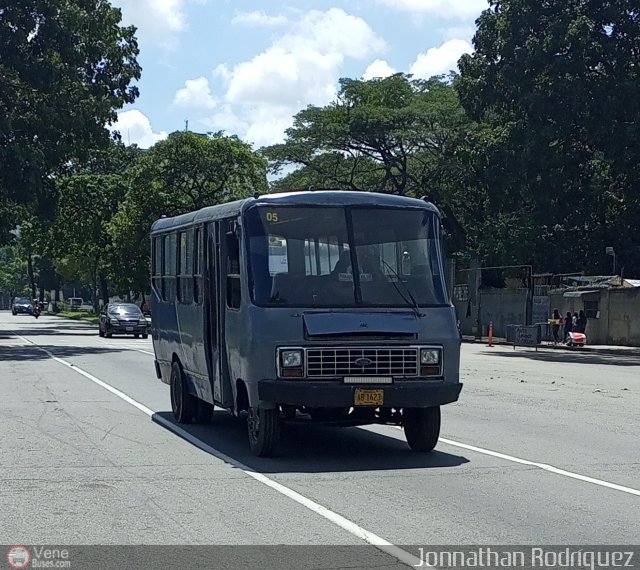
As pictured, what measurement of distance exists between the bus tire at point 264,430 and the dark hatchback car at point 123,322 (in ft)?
119

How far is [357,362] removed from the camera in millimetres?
11156

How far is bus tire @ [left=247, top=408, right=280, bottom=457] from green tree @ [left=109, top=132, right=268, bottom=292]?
4877cm

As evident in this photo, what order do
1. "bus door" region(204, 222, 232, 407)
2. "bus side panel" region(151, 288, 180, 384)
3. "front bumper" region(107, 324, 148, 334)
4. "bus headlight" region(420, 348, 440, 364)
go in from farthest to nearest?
"front bumper" region(107, 324, 148, 334)
"bus side panel" region(151, 288, 180, 384)
"bus door" region(204, 222, 232, 407)
"bus headlight" region(420, 348, 440, 364)

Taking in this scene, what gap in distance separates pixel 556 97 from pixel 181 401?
2623cm

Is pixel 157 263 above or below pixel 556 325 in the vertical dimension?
above

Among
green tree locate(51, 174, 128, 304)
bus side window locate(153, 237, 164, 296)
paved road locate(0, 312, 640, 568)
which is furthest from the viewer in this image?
green tree locate(51, 174, 128, 304)

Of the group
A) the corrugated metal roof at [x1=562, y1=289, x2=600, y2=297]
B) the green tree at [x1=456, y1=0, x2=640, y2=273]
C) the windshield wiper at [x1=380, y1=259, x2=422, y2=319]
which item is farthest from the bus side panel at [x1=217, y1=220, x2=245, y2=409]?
the corrugated metal roof at [x1=562, y1=289, x2=600, y2=297]

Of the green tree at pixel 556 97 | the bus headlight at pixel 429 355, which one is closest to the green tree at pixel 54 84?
the green tree at pixel 556 97

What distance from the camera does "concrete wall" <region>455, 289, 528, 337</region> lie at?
5319 centimetres

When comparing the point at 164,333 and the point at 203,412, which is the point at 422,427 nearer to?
the point at 203,412

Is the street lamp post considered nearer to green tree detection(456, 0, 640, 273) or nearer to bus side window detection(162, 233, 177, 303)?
green tree detection(456, 0, 640, 273)

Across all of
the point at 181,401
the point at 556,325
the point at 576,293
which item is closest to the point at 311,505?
the point at 181,401

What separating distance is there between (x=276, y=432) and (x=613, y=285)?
36.2 m

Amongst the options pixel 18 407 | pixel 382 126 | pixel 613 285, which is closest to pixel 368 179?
pixel 382 126
